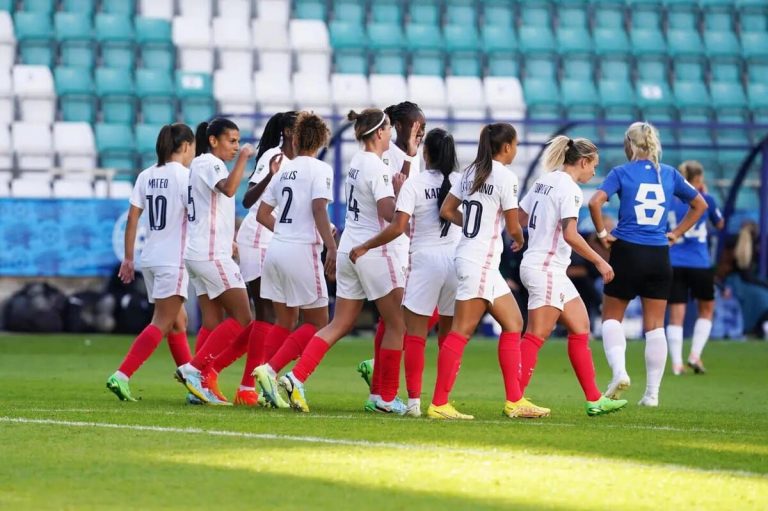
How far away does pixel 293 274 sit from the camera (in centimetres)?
889

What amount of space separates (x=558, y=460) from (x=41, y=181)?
15791 mm

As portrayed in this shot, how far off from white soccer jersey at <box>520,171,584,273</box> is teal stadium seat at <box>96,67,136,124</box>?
1472 cm

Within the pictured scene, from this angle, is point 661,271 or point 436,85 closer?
point 661,271

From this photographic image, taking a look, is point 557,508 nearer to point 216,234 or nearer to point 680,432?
point 680,432

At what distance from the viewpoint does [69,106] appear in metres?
22.6

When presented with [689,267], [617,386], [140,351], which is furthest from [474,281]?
[689,267]

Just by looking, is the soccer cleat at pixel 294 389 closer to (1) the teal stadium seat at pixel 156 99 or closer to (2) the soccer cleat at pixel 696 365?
(2) the soccer cleat at pixel 696 365

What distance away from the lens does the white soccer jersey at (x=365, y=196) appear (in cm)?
849

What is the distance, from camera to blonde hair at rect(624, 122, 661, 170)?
32.9 feet

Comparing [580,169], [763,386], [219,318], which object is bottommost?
[763,386]

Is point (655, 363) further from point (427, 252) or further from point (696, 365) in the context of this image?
point (696, 365)

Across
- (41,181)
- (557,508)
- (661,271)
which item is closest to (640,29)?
(41,181)

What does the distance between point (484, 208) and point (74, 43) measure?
16050 millimetres

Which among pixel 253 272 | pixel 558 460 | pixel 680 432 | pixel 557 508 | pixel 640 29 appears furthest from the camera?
pixel 640 29
